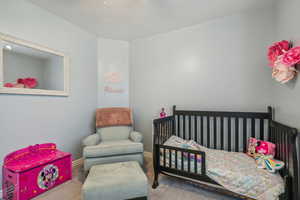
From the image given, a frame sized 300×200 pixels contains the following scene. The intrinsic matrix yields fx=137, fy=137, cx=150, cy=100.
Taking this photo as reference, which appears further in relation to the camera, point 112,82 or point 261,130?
point 112,82

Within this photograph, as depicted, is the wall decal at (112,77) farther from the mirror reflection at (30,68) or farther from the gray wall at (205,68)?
the mirror reflection at (30,68)

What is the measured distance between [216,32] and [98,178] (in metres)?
2.67

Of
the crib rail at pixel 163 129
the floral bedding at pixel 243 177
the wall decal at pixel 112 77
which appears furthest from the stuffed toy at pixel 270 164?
the wall decal at pixel 112 77

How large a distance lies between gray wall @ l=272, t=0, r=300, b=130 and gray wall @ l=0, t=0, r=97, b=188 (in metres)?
3.00

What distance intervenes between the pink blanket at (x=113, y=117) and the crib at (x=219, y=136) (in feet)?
2.89

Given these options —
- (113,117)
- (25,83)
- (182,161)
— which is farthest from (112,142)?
(25,83)

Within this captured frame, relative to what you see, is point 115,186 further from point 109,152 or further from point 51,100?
point 51,100

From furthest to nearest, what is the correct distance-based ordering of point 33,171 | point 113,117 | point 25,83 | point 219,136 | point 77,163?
point 113,117 → point 77,163 → point 219,136 → point 25,83 → point 33,171

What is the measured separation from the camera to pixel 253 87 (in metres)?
2.00

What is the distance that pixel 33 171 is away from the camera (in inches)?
63.0

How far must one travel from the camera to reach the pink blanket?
2.60 metres

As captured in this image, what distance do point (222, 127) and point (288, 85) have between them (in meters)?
0.95

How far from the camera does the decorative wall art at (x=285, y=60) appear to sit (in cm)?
124

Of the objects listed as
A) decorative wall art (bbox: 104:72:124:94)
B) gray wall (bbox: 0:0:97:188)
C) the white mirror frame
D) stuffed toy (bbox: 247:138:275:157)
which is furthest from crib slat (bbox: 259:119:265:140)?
the white mirror frame
